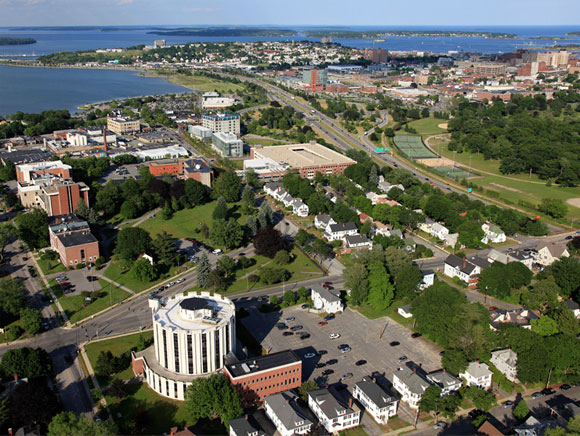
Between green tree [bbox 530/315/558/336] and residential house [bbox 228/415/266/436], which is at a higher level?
green tree [bbox 530/315/558/336]

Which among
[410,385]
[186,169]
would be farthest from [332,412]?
[186,169]

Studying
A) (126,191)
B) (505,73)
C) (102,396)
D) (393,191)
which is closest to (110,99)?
(126,191)

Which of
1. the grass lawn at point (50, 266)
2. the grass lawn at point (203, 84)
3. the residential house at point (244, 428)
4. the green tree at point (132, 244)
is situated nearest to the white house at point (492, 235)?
the green tree at point (132, 244)

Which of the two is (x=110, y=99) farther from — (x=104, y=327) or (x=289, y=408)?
(x=289, y=408)

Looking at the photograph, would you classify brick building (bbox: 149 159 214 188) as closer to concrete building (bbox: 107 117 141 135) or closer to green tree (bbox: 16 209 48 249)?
green tree (bbox: 16 209 48 249)

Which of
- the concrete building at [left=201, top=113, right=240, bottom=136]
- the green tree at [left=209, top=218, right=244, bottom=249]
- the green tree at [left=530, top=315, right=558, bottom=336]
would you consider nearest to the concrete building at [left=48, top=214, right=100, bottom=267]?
the green tree at [left=209, top=218, right=244, bottom=249]

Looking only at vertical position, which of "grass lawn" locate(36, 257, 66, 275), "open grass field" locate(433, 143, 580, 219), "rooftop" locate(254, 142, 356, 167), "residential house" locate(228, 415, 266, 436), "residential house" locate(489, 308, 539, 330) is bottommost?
"residential house" locate(228, 415, 266, 436)

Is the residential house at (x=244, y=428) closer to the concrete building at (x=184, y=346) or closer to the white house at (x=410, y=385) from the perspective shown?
the concrete building at (x=184, y=346)

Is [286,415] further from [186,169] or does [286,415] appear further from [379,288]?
[186,169]
